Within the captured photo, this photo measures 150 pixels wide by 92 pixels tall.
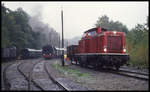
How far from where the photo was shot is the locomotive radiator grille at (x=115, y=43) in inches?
617

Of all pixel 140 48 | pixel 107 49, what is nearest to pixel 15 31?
pixel 140 48

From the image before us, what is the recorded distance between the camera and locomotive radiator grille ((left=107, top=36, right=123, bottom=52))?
15.7m

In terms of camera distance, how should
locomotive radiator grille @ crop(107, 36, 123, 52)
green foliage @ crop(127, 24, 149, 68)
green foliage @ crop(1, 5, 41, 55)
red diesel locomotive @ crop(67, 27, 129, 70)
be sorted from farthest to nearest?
green foliage @ crop(1, 5, 41, 55) < green foliage @ crop(127, 24, 149, 68) < locomotive radiator grille @ crop(107, 36, 123, 52) < red diesel locomotive @ crop(67, 27, 129, 70)

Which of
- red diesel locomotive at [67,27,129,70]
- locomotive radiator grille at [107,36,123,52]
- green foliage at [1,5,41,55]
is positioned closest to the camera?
red diesel locomotive at [67,27,129,70]

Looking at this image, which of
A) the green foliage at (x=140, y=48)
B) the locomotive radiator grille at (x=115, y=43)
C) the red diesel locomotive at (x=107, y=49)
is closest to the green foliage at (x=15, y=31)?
the green foliage at (x=140, y=48)

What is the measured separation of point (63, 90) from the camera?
8867mm

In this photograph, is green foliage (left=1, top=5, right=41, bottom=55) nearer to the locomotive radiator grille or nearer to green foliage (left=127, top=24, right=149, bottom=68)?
green foliage (left=127, top=24, right=149, bottom=68)

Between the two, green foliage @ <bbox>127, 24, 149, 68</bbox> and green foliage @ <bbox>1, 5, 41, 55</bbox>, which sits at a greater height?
green foliage @ <bbox>1, 5, 41, 55</bbox>

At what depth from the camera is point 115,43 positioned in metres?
15.8

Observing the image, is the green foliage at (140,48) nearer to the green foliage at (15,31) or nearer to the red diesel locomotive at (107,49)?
the red diesel locomotive at (107,49)

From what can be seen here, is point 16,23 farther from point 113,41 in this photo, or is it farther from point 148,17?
point 113,41

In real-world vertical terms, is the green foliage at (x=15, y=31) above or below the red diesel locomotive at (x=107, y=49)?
above

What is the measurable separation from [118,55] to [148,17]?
1307 centimetres

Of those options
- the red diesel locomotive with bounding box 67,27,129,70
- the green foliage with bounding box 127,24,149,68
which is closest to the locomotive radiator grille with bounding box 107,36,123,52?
the red diesel locomotive with bounding box 67,27,129,70
